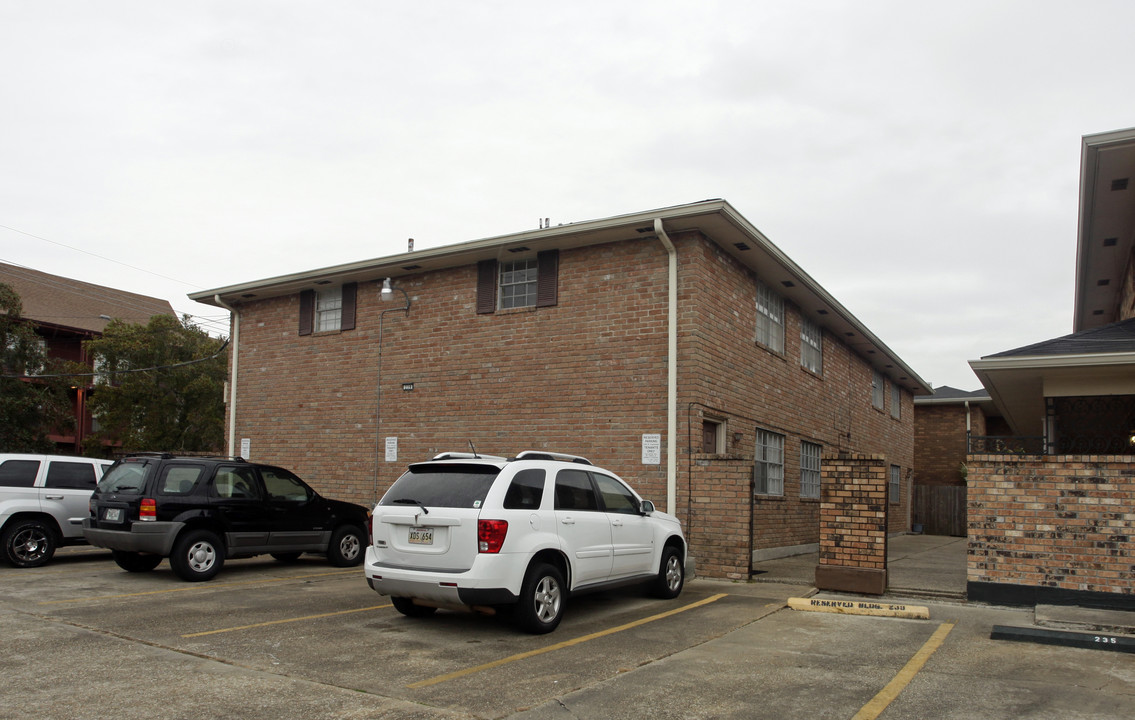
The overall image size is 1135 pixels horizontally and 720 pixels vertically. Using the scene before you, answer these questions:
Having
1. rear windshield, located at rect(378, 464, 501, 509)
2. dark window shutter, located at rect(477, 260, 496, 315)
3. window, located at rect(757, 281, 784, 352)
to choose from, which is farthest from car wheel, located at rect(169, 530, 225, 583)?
window, located at rect(757, 281, 784, 352)

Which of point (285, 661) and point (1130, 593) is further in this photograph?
point (1130, 593)

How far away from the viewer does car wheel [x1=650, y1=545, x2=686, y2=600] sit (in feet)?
33.0

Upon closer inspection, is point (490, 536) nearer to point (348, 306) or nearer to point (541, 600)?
point (541, 600)

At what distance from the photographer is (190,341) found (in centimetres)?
3153

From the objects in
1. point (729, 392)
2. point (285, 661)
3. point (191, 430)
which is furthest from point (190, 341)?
point (285, 661)

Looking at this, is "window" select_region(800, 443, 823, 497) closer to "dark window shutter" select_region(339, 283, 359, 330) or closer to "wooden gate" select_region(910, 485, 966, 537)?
"dark window shutter" select_region(339, 283, 359, 330)

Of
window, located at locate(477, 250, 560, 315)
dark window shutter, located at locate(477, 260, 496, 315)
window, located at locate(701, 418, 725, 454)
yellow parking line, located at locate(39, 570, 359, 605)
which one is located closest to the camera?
yellow parking line, located at locate(39, 570, 359, 605)

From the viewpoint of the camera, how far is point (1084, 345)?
33.6 ft

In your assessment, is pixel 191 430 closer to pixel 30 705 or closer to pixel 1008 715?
pixel 30 705

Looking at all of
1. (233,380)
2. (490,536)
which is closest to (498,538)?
(490,536)

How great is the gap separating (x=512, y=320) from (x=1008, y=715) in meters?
10.8

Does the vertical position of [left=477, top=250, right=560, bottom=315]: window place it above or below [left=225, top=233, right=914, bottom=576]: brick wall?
above

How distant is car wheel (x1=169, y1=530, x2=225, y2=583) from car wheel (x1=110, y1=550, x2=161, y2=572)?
97 cm

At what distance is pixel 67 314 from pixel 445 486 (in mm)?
36578
